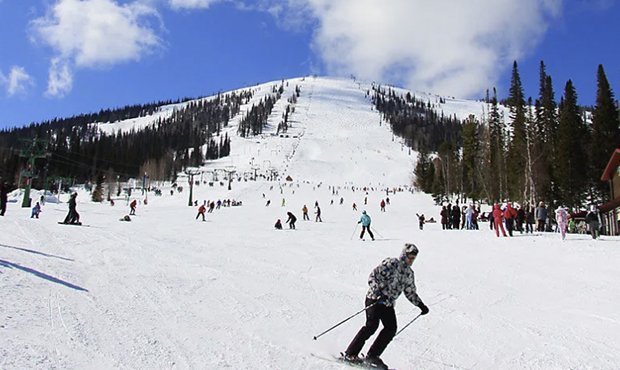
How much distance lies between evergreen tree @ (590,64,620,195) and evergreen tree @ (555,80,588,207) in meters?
0.88

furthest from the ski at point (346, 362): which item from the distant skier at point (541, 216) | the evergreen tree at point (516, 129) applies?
the evergreen tree at point (516, 129)

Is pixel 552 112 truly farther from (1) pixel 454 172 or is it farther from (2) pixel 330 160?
(2) pixel 330 160

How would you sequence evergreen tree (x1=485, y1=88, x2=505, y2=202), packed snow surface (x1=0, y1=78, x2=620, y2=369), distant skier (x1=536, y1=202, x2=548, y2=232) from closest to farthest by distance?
packed snow surface (x1=0, y1=78, x2=620, y2=369) < distant skier (x1=536, y1=202, x2=548, y2=232) < evergreen tree (x1=485, y1=88, x2=505, y2=202)

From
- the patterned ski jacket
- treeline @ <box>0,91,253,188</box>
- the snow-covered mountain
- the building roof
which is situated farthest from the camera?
the snow-covered mountain

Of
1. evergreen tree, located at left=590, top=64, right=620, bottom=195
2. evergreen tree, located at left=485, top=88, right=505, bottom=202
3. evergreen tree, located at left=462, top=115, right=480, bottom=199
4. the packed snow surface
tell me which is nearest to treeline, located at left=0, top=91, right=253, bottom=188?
evergreen tree, located at left=462, top=115, right=480, bottom=199

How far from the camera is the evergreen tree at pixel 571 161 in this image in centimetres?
3697

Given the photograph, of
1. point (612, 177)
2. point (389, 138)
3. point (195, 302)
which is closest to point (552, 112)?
point (612, 177)

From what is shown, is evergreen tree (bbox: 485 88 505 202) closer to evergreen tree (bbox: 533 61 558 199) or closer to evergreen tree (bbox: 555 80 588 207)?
evergreen tree (bbox: 533 61 558 199)

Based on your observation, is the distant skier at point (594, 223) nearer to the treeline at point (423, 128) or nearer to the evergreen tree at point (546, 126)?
the evergreen tree at point (546, 126)

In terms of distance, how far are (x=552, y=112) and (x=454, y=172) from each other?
18606 millimetres

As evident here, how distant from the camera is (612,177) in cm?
2859

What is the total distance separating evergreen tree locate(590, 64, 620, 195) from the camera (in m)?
36.7

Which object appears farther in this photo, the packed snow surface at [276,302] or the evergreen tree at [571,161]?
the evergreen tree at [571,161]

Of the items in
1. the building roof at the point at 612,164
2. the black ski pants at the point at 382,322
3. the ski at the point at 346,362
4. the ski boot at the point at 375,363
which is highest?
the building roof at the point at 612,164
